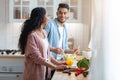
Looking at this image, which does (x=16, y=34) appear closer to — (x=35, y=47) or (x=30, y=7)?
(x=30, y=7)

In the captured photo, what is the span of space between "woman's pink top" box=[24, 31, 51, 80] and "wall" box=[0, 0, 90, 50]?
6.92ft

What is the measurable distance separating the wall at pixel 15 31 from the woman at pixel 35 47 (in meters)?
2.02

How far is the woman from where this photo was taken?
251cm

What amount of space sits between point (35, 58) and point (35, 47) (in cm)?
11

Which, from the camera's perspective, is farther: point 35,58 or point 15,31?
point 15,31

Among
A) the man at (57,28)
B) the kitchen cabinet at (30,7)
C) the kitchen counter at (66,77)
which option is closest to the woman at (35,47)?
the kitchen counter at (66,77)

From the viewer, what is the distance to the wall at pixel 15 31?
15.2 ft

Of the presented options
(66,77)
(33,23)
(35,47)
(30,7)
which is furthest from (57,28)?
(30,7)

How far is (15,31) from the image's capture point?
186 inches

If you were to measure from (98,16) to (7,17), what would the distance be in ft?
11.6

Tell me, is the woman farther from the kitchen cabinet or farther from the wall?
the wall

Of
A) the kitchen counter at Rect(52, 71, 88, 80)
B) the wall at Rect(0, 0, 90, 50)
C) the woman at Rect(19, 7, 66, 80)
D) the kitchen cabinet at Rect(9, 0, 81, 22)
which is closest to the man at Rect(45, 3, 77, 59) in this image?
the woman at Rect(19, 7, 66, 80)

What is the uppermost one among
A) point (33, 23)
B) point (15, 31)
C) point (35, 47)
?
point (33, 23)

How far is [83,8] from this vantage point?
456 centimetres
